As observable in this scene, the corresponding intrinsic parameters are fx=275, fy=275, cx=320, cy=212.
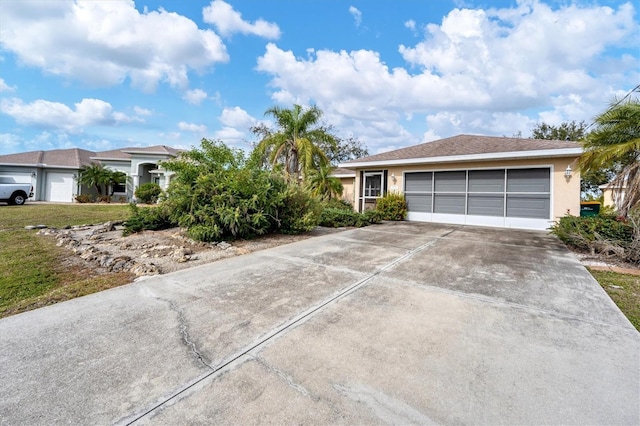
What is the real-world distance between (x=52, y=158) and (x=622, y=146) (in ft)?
111

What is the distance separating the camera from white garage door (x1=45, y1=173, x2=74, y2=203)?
22.3 meters

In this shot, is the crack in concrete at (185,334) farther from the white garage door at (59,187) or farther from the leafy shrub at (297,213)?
the white garage door at (59,187)

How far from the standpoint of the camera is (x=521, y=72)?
13.1m

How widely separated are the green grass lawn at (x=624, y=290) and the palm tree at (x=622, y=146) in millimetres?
2535

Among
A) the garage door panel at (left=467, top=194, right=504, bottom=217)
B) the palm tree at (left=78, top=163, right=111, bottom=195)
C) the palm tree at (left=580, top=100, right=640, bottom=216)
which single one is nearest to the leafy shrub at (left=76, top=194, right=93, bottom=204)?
the palm tree at (left=78, top=163, right=111, bottom=195)

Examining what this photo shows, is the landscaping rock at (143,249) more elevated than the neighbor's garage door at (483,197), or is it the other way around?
the neighbor's garage door at (483,197)

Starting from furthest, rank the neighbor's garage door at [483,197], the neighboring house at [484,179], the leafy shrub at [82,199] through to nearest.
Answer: the leafy shrub at [82,199], the neighbor's garage door at [483,197], the neighboring house at [484,179]

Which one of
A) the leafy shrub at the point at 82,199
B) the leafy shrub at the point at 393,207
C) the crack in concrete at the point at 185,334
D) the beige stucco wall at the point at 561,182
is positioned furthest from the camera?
the leafy shrub at the point at 82,199

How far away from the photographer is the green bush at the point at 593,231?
582 centimetres

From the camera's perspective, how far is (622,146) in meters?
6.29

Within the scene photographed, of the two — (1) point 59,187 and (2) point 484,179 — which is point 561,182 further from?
(1) point 59,187

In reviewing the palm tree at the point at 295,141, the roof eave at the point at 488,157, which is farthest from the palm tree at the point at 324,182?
the roof eave at the point at 488,157

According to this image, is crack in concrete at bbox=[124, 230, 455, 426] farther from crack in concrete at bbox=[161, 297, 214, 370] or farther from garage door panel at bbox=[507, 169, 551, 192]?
garage door panel at bbox=[507, 169, 551, 192]

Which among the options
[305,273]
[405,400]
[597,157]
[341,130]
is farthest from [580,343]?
[341,130]
